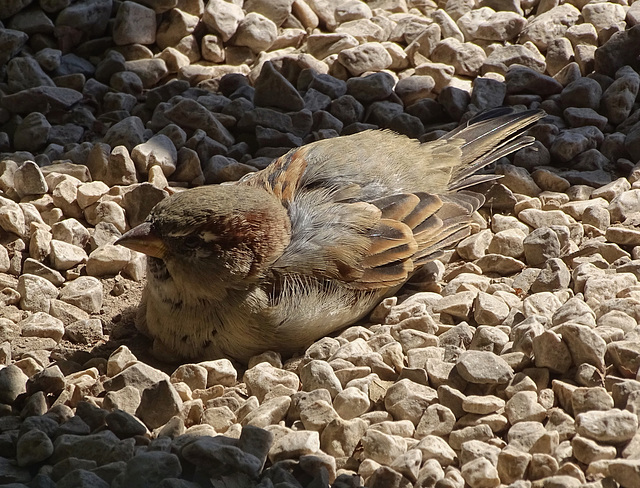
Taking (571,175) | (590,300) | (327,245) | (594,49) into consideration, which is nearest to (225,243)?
(327,245)

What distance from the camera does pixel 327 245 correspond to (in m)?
3.61

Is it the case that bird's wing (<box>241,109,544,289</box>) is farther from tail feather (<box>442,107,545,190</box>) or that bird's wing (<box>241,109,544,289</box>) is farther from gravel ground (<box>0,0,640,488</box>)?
gravel ground (<box>0,0,640,488</box>)

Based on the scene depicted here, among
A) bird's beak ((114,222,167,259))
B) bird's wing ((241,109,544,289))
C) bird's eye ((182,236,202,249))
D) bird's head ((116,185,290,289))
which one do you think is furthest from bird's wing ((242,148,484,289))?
bird's beak ((114,222,167,259))

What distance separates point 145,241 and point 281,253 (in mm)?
540

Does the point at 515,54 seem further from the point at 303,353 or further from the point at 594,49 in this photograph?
the point at 303,353

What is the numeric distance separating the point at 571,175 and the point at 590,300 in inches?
51.7

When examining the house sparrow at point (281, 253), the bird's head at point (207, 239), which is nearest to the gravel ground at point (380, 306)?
the house sparrow at point (281, 253)

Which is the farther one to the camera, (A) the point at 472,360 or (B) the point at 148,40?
(B) the point at 148,40

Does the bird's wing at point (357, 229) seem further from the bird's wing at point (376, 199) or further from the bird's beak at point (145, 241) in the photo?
the bird's beak at point (145, 241)

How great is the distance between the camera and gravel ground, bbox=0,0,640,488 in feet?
8.80

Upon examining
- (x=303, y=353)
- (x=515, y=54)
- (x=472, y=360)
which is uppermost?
(x=515, y=54)

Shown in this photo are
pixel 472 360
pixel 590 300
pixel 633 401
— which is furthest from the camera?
pixel 590 300

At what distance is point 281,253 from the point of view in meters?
3.61

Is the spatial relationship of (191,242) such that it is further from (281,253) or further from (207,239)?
(281,253)
